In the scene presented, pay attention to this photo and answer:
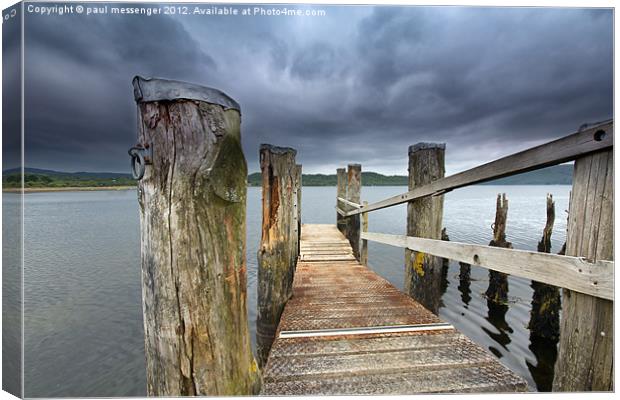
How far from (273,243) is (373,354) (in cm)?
194

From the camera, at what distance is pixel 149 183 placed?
118 centimetres

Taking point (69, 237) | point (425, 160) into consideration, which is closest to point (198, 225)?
point (425, 160)

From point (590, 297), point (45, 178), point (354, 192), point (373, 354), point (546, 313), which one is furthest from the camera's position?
point (354, 192)

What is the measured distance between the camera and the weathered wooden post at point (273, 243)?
3402mm

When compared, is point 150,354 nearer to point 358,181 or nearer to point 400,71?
point 400,71

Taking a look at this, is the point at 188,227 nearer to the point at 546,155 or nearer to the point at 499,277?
the point at 546,155

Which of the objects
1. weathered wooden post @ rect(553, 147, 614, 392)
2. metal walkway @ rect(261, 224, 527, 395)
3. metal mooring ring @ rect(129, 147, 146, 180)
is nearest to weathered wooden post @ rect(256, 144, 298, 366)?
metal walkway @ rect(261, 224, 527, 395)

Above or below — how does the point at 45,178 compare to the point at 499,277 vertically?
above

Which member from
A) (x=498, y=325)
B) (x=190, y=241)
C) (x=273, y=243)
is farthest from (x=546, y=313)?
(x=190, y=241)

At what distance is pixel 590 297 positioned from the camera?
109cm

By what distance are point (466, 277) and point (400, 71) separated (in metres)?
7.55

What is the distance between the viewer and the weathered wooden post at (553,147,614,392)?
1.05 m

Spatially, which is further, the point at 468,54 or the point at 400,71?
the point at 400,71

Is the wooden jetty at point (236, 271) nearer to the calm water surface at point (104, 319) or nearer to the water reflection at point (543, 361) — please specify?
the calm water surface at point (104, 319)
